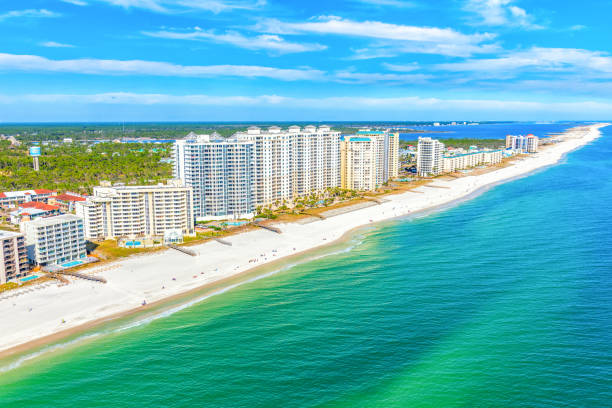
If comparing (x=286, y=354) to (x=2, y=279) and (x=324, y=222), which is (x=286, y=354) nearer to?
(x=2, y=279)

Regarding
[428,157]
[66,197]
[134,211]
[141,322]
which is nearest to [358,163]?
[428,157]

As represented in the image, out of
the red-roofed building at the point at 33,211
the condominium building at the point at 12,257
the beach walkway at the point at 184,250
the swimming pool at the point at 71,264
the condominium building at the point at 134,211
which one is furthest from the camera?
the red-roofed building at the point at 33,211

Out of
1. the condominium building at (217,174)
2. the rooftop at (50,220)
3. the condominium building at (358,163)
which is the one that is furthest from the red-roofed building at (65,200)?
the condominium building at (358,163)

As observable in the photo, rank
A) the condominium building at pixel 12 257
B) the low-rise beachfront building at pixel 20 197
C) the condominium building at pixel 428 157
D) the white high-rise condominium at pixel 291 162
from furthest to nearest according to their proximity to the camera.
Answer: the condominium building at pixel 428 157
the white high-rise condominium at pixel 291 162
the low-rise beachfront building at pixel 20 197
the condominium building at pixel 12 257

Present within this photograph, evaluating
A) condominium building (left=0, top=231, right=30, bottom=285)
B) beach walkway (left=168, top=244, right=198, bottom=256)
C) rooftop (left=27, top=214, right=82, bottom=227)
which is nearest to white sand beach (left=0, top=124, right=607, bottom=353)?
beach walkway (left=168, top=244, right=198, bottom=256)

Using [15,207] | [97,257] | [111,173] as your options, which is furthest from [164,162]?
[97,257]

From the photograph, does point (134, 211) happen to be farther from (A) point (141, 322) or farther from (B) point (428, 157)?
(B) point (428, 157)

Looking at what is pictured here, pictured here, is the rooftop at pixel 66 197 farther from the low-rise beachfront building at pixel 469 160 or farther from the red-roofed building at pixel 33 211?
the low-rise beachfront building at pixel 469 160
